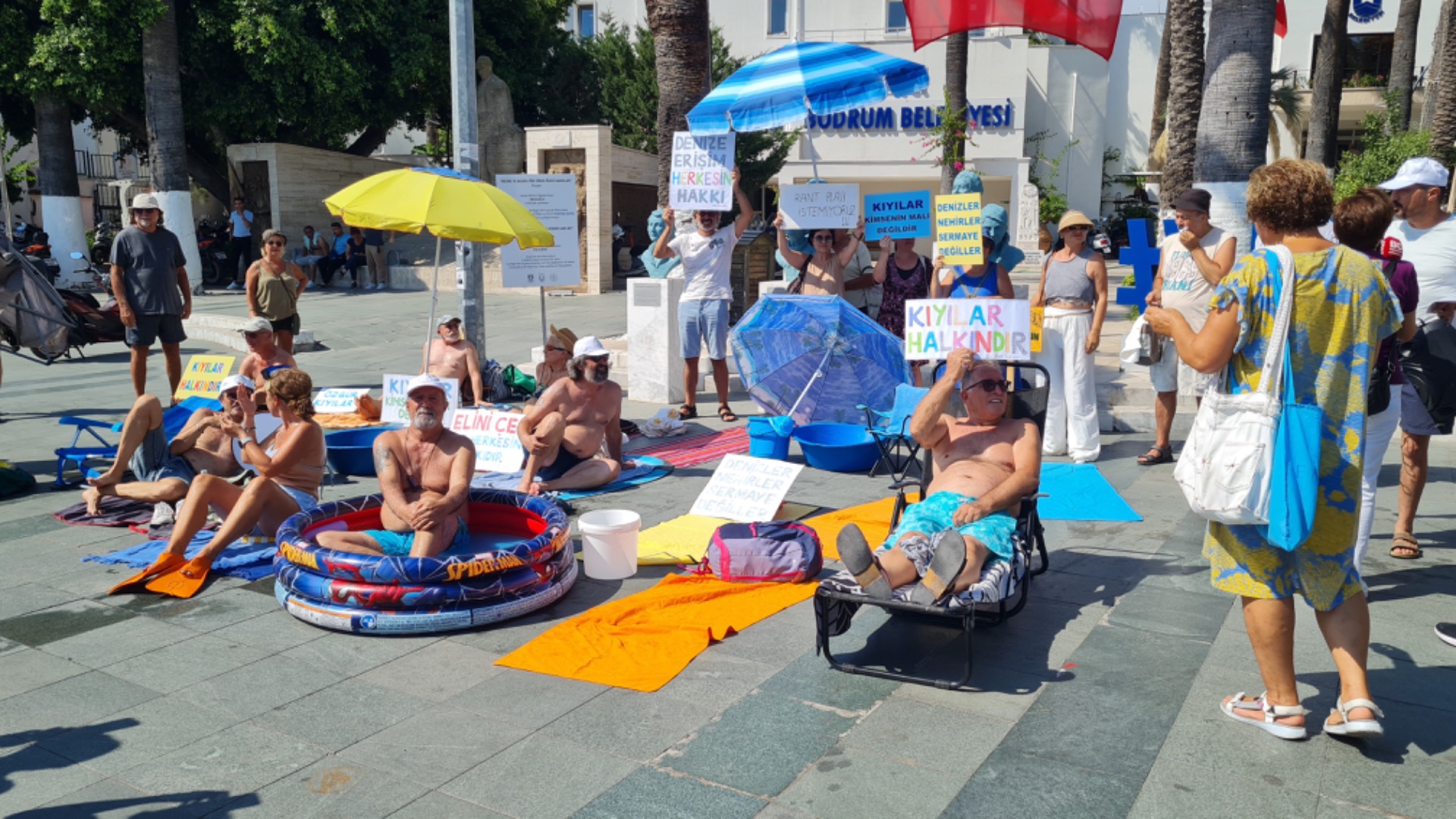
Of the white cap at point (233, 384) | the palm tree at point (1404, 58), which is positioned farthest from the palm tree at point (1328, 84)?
the white cap at point (233, 384)

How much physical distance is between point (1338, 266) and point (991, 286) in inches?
187

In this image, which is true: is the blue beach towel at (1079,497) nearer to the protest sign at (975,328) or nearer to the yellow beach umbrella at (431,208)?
the protest sign at (975,328)

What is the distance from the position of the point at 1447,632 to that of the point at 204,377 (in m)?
8.25

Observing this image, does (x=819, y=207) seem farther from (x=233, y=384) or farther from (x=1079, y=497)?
(x=233, y=384)

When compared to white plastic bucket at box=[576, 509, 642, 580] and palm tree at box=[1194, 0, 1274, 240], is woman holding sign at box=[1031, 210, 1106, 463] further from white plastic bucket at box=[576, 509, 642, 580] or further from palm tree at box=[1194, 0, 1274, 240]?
white plastic bucket at box=[576, 509, 642, 580]

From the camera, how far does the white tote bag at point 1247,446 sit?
3.39 meters

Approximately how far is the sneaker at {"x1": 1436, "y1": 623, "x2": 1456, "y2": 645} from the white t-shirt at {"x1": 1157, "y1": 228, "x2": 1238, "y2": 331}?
2997 millimetres

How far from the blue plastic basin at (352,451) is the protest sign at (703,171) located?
3.35 meters

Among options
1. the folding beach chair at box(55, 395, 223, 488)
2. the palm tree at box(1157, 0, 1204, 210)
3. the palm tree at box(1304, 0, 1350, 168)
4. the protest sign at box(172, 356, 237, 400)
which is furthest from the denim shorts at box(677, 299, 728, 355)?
the palm tree at box(1304, 0, 1350, 168)

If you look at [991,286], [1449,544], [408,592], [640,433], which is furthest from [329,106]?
[1449,544]

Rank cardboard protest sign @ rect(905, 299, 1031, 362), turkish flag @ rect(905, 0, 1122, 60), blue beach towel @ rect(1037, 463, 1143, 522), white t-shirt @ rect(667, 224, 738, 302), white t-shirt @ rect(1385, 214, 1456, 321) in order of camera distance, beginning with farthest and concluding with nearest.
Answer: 1. turkish flag @ rect(905, 0, 1122, 60)
2. white t-shirt @ rect(667, 224, 738, 302)
3. blue beach towel @ rect(1037, 463, 1143, 522)
4. cardboard protest sign @ rect(905, 299, 1031, 362)
5. white t-shirt @ rect(1385, 214, 1456, 321)

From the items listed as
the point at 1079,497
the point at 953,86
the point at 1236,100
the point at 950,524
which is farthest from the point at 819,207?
the point at 953,86

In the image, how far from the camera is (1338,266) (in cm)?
347

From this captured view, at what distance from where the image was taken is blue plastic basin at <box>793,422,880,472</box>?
25.6 feet
